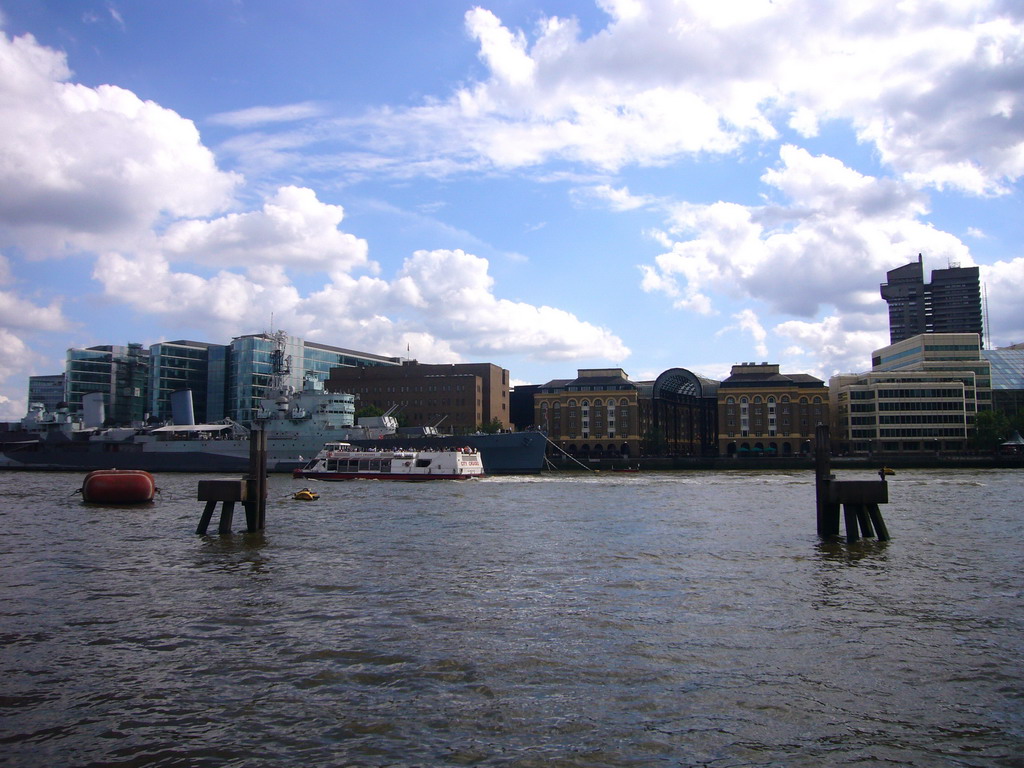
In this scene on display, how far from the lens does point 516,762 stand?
895 cm

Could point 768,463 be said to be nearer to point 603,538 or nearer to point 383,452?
point 383,452

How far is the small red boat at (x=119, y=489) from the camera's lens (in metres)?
45.5

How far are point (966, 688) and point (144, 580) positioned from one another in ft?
61.0

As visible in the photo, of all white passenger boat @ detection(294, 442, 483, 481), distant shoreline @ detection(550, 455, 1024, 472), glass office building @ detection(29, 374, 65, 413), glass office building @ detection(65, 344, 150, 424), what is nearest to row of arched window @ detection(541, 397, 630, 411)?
distant shoreline @ detection(550, 455, 1024, 472)

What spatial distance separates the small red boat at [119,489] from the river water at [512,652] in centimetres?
1811

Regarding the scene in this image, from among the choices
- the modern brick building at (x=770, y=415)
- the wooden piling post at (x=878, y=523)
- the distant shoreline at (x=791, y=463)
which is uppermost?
the modern brick building at (x=770, y=415)

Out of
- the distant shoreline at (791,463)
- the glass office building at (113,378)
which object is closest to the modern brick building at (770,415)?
the distant shoreline at (791,463)

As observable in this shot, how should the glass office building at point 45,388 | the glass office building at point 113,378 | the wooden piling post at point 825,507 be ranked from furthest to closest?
the glass office building at point 45,388, the glass office building at point 113,378, the wooden piling post at point 825,507

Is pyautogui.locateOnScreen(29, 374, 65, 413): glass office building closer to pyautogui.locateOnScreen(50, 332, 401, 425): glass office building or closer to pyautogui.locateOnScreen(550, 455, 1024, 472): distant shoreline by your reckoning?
pyautogui.locateOnScreen(50, 332, 401, 425): glass office building

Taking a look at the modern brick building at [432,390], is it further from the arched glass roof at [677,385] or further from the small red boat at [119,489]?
the small red boat at [119,489]

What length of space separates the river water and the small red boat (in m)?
18.1

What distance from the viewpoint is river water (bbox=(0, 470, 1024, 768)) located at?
952cm

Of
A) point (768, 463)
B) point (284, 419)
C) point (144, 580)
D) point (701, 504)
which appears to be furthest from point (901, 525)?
point (768, 463)

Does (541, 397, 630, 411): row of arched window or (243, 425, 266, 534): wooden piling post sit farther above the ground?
(541, 397, 630, 411): row of arched window
